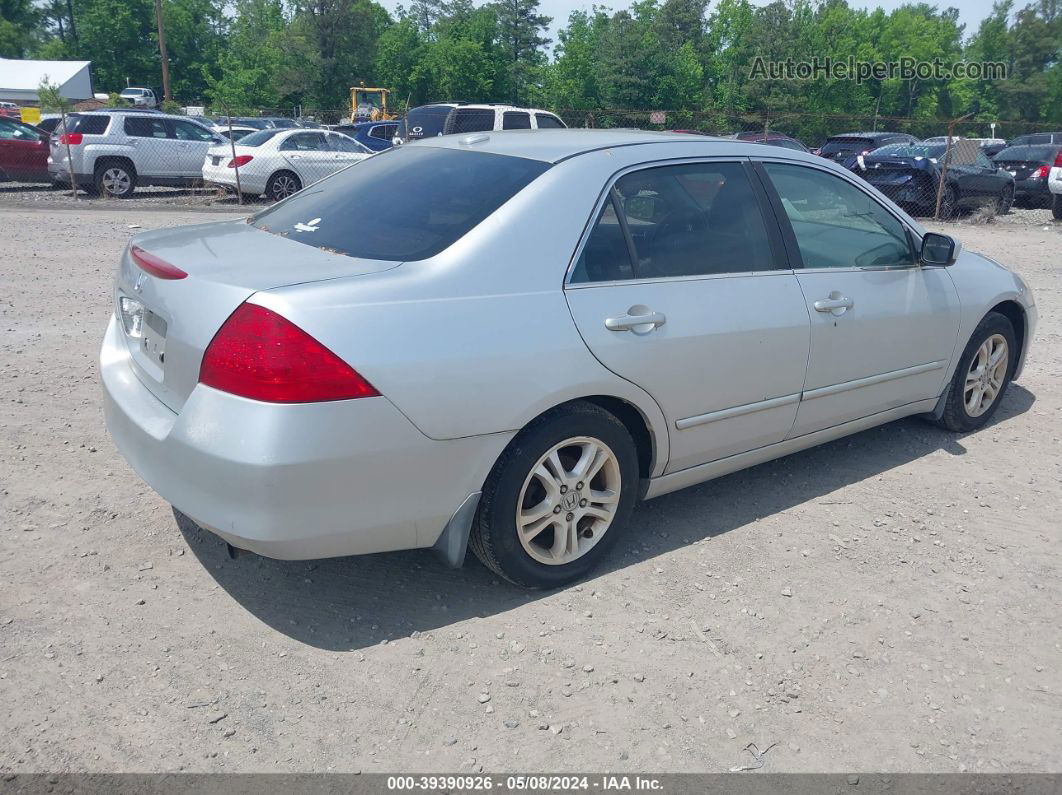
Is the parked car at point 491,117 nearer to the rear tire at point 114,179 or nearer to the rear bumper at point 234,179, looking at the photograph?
the rear bumper at point 234,179

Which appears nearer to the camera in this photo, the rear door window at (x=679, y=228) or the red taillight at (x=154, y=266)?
the red taillight at (x=154, y=266)

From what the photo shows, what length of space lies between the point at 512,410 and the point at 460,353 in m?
0.28

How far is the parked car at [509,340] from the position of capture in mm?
2838

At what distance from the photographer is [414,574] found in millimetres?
3623

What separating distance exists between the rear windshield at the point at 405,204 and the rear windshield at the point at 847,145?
63.0 feet

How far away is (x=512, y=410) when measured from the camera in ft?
10.2

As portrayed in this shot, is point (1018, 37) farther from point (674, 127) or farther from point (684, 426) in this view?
point (684, 426)

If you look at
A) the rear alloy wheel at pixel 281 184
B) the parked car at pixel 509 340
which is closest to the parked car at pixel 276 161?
the rear alloy wheel at pixel 281 184

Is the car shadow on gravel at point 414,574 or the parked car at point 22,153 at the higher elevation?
the parked car at point 22,153

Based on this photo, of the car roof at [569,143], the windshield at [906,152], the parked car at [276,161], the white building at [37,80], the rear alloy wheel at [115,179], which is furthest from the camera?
the white building at [37,80]

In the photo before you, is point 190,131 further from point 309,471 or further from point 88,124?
point 309,471

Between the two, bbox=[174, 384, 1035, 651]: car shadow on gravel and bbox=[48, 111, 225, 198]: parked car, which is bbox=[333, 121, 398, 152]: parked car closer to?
bbox=[48, 111, 225, 198]: parked car

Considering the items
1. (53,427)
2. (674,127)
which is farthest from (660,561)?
(674,127)

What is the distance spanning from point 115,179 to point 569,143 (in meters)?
15.8
